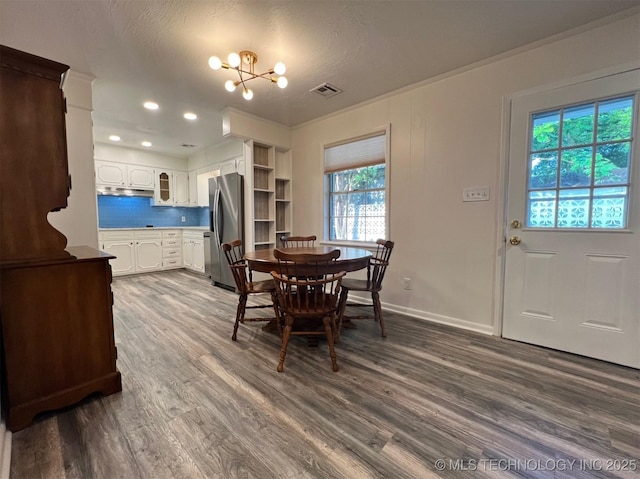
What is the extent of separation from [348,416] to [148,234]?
5278 millimetres

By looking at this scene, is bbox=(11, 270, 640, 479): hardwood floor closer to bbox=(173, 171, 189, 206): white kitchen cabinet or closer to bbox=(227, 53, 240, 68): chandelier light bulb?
bbox=(227, 53, 240, 68): chandelier light bulb

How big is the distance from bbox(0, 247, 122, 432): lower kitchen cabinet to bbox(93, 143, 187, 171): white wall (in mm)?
4718

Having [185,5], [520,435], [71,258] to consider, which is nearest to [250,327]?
[71,258]

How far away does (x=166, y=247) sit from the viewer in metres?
5.60

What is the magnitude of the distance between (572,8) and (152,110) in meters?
4.25

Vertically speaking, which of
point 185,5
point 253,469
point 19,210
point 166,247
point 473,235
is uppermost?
point 185,5

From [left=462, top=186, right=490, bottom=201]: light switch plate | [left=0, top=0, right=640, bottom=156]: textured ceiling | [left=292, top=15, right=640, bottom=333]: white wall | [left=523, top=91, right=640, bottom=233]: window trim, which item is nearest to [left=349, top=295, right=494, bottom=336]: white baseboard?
[left=292, top=15, right=640, bottom=333]: white wall

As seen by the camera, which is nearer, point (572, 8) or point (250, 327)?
point (572, 8)

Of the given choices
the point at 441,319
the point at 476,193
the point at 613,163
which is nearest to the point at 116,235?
the point at 441,319

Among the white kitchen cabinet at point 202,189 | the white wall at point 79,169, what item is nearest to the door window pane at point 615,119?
the white wall at point 79,169

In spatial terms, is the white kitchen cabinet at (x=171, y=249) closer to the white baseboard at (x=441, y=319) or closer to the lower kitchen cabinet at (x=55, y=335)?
the lower kitchen cabinet at (x=55, y=335)

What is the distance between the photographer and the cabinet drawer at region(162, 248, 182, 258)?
5574 mm

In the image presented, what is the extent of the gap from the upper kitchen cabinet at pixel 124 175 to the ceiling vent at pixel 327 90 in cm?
431

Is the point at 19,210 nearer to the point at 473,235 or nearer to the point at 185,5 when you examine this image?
the point at 185,5
